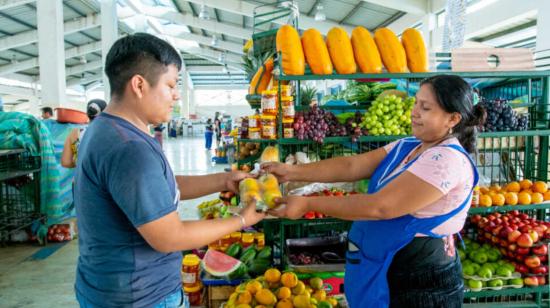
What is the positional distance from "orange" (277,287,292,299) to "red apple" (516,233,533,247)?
1856mm

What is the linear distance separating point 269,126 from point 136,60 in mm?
1873

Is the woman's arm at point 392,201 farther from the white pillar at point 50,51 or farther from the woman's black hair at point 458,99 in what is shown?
the white pillar at point 50,51

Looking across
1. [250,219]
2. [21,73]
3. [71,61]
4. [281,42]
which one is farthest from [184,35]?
[250,219]

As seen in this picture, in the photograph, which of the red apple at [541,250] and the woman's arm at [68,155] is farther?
the woman's arm at [68,155]

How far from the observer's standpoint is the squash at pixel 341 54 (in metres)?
3.05

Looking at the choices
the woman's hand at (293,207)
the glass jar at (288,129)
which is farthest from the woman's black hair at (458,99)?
the glass jar at (288,129)

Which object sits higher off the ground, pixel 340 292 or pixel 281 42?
pixel 281 42

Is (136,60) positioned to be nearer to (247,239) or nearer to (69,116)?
(247,239)

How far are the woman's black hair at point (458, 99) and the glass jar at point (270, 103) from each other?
57.5 inches

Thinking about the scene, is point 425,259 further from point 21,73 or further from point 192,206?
point 21,73

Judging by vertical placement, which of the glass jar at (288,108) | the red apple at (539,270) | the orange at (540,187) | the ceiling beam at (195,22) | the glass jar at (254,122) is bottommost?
the red apple at (539,270)

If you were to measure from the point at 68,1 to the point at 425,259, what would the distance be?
15.3 metres

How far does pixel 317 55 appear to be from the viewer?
3.04m

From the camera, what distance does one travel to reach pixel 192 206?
733 cm
